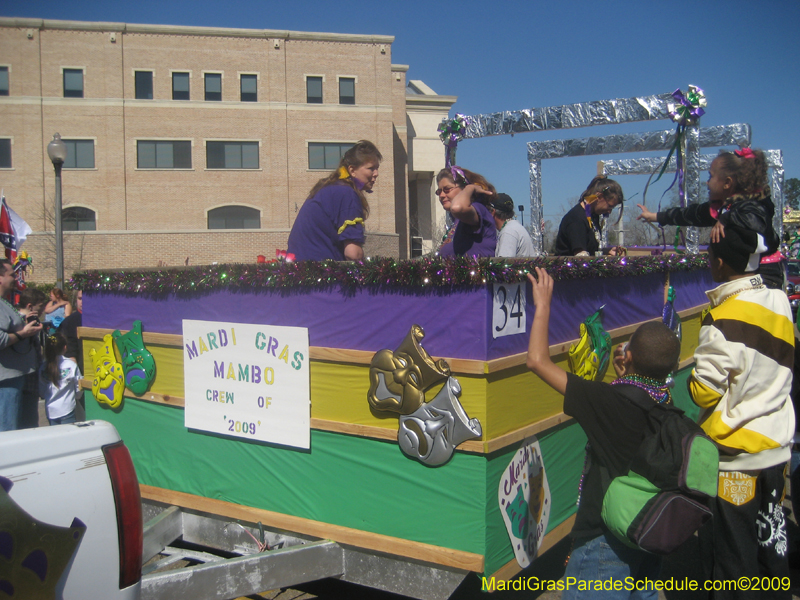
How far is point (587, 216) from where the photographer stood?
5484 mm

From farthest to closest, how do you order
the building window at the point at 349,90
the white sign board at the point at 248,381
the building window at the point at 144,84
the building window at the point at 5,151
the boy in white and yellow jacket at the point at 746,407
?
the building window at the point at 349,90
the building window at the point at 144,84
the building window at the point at 5,151
the white sign board at the point at 248,381
the boy in white and yellow jacket at the point at 746,407

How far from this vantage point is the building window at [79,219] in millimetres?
33094

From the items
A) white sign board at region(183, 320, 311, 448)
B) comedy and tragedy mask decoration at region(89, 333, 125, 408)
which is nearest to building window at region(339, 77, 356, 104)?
comedy and tragedy mask decoration at region(89, 333, 125, 408)

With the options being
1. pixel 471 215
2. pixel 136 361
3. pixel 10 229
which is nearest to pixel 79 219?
pixel 10 229

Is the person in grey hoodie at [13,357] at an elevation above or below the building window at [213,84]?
below

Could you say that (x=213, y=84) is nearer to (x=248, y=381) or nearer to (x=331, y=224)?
(x=331, y=224)

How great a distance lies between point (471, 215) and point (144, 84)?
34.7 m

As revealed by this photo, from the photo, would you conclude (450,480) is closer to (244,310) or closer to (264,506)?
(264,506)

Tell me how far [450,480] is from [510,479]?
31 centimetres

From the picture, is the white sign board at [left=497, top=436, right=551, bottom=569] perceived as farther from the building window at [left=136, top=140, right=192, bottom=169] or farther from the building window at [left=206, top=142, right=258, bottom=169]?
the building window at [left=136, top=140, right=192, bottom=169]

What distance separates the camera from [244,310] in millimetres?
3477

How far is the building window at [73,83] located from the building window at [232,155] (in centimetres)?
700

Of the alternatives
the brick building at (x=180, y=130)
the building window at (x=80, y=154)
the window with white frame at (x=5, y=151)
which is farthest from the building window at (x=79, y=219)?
the window with white frame at (x=5, y=151)

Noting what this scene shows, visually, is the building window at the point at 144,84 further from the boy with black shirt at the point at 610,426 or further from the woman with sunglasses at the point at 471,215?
the boy with black shirt at the point at 610,426
